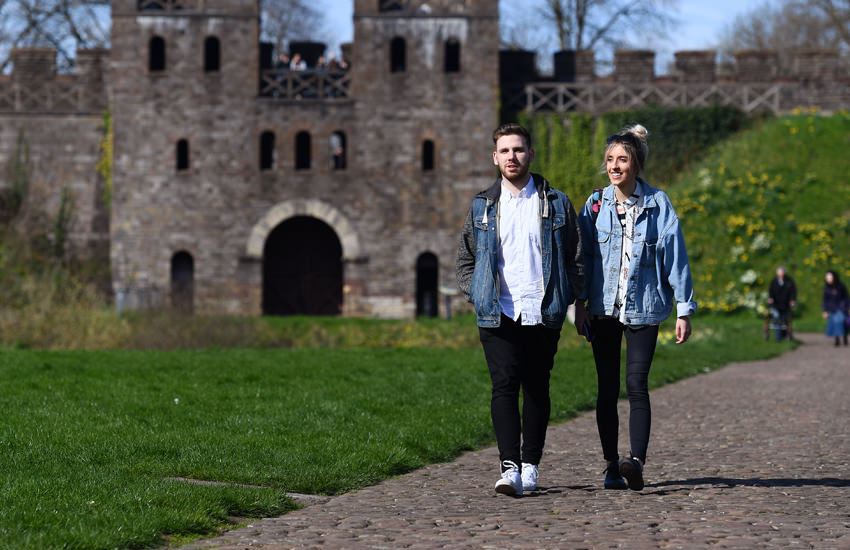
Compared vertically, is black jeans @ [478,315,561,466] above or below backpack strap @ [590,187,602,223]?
below

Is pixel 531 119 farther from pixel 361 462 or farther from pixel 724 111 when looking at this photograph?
pixel 361 462

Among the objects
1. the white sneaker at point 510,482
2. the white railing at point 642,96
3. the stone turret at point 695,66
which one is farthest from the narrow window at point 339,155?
the white sneaker at point 510,482

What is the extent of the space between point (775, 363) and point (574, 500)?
1523 cm

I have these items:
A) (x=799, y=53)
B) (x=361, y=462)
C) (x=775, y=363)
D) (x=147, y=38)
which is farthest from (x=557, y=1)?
(x=361, y=462)

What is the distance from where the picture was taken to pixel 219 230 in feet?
135

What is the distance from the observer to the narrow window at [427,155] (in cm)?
4141

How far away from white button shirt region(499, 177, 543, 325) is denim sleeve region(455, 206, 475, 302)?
20 centimetres

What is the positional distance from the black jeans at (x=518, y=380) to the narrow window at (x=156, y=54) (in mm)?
33720

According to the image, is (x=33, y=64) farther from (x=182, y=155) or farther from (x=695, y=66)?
(x=695, y=66)

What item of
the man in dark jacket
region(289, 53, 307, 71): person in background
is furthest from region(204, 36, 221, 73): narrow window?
the man in dark jacket

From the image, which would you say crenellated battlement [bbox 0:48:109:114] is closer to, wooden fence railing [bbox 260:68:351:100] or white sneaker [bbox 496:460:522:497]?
wooden fence railing [bbox 260:68:351:100]

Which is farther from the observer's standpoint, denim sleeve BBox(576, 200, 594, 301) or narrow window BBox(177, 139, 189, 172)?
narrow window BBox(177, 139, 189, 172)

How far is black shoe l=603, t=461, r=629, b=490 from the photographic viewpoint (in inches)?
359

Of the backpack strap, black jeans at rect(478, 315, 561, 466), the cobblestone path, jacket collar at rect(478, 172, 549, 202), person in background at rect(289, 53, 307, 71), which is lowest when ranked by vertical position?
the cobblestone path
